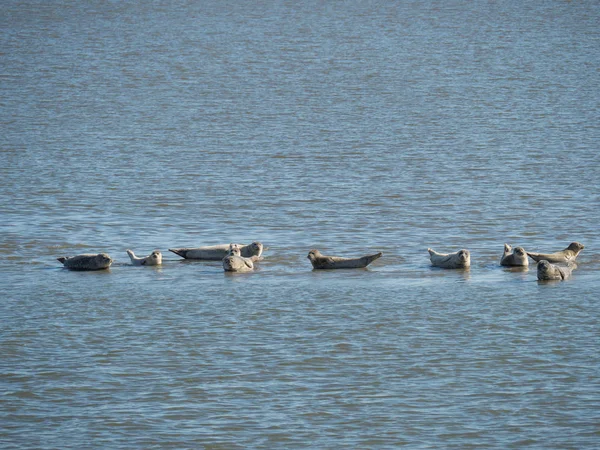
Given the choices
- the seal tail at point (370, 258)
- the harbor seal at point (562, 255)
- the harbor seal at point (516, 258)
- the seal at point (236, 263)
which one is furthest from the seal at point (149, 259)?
the harbor seal at point (562, 255)

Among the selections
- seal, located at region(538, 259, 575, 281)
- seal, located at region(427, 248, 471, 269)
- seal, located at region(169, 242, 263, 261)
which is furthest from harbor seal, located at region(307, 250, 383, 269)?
seal, located at region(538, 259, 575, 281)

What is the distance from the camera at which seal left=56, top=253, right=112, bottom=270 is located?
1529 cm

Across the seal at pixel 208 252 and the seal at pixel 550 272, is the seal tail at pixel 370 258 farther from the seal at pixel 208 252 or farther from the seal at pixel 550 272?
the seal at pixel 550 272

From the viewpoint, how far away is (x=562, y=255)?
50.5 feet

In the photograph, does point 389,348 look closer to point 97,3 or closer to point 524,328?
point 524,328

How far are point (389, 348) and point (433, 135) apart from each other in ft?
67.2

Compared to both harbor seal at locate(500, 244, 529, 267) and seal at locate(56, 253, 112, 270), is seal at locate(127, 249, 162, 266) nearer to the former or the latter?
seal at locate(56, 253, 112, 270)

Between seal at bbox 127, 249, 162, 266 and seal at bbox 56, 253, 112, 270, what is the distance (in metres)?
0.31

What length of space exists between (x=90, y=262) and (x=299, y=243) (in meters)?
3.20

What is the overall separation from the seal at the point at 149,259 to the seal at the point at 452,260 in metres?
3.18

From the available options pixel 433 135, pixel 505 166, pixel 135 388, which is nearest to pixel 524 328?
pixel 135 388

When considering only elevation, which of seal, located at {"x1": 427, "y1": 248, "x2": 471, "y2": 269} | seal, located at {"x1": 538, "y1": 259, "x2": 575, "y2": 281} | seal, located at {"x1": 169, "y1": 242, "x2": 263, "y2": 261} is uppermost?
seal, located at {"x1": 169, "y1": 242, "x2": 263, "y2": 261}

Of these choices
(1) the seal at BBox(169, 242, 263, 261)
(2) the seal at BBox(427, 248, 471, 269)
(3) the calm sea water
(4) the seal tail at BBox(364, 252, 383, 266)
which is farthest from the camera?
(1) the seal at BBox(169, 242, 263, 261)

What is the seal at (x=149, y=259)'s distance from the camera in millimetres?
15445
